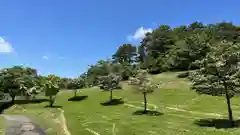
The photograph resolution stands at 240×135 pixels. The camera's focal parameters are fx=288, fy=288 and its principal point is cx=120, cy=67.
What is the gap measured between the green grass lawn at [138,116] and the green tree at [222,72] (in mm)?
6252

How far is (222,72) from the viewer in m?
43.6

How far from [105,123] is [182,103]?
92.1ft

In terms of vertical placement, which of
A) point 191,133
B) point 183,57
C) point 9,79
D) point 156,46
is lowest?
point 191,133

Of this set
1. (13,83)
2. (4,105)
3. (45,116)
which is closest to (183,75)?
(13,83)

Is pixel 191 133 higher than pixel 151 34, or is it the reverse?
pixel 151 34

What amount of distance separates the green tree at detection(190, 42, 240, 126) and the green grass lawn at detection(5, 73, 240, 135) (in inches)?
246

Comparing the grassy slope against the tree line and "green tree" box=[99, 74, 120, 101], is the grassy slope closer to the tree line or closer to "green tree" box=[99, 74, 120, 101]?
the tree line

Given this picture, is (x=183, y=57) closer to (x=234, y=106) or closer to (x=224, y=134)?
(x=234, y=106)

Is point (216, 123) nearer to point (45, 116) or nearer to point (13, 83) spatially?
point (45, 116)

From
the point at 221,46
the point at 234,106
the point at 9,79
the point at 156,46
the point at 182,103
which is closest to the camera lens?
the point at 221,46

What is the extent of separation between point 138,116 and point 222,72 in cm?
1919

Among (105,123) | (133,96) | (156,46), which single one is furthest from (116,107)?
(156,46)

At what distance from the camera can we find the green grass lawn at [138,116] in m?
41.2

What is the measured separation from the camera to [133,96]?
8556 cm
